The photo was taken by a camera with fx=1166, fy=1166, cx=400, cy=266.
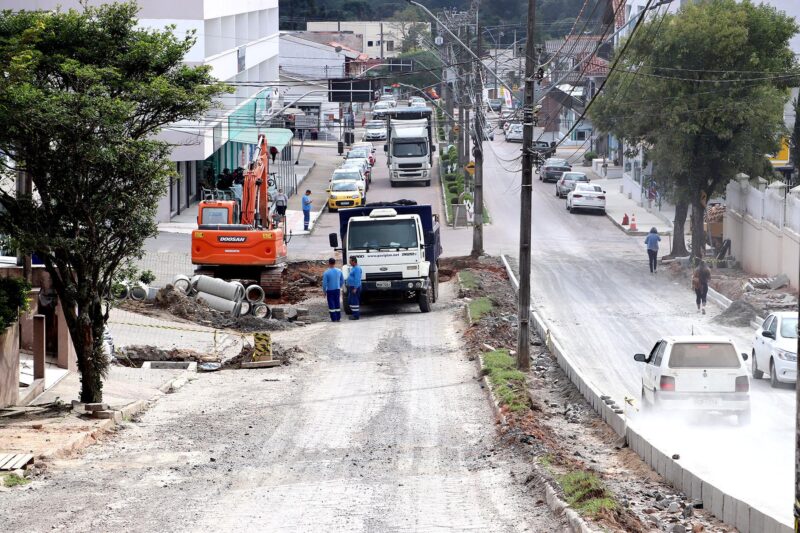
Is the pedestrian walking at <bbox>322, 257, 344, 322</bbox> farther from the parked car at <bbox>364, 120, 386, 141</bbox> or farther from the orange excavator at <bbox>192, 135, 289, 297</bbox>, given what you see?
the parked car at <bbox>364, 120, 386, 141</bbox>

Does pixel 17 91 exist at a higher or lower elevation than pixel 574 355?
higher

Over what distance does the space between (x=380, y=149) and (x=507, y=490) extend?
8056 centimetres

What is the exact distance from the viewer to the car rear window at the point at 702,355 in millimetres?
17922

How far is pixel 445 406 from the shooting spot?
65.3 ft

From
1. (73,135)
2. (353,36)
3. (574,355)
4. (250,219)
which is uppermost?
(353,36)

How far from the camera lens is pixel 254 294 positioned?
3284 centimetres

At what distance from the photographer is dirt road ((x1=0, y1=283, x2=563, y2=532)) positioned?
11945mm

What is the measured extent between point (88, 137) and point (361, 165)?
2086 inches

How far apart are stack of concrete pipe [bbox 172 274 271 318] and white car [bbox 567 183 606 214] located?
94.1 ft

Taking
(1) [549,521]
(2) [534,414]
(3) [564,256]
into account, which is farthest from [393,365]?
(3) [564,256]

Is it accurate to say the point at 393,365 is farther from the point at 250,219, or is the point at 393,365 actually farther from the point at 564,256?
the point at 564,256

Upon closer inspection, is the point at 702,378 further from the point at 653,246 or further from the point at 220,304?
the point at 653,246

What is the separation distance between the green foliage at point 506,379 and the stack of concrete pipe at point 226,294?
9.15 meters

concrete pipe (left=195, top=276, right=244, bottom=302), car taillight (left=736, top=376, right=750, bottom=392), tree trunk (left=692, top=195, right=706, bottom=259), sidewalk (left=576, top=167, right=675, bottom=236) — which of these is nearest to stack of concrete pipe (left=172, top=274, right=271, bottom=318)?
concrete pipe (left=195, top=276, right=244, bottom=302)
